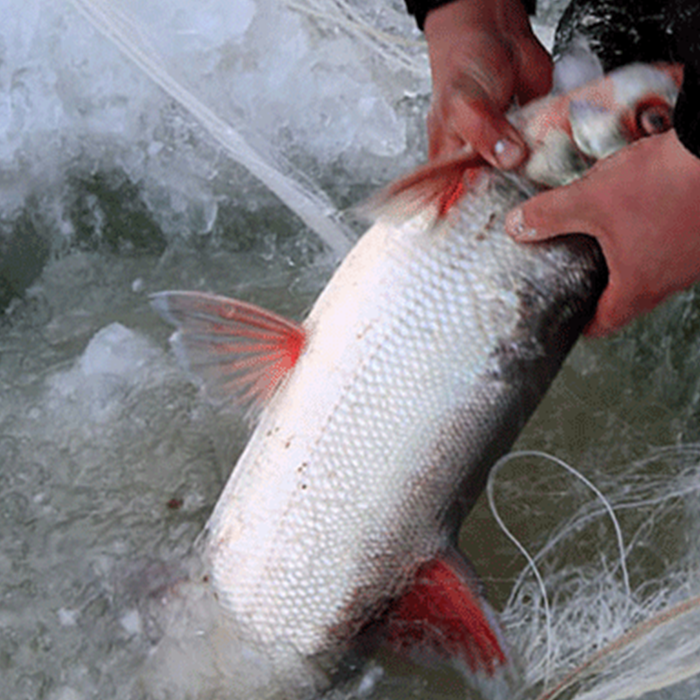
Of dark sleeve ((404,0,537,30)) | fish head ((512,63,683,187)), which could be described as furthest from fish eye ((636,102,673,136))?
dark sleeve ((404,0,537,30))

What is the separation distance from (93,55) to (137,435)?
35.8 inches

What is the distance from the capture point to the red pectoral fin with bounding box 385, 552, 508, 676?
54.5 inches

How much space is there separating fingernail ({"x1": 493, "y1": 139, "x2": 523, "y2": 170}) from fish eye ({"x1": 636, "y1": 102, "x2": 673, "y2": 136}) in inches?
5.9

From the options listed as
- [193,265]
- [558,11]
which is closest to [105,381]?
[193,265]

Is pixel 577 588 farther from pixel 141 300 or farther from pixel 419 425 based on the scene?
pixel 141 300

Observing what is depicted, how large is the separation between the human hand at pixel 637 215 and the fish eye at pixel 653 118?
0.10ft

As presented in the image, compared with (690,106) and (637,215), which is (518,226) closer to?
(637,215)

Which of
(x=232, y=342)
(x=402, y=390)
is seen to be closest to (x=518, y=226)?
(x=402, y=390)

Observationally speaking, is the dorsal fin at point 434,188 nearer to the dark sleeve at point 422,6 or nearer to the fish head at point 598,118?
the fish head at point 598,118

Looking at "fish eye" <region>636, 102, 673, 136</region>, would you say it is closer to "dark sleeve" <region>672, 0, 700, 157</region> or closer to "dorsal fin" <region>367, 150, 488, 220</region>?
"dark sleeve" <region>672, 0, 700, 157</region>

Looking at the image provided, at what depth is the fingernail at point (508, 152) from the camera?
1.21 metres

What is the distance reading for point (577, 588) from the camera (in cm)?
164

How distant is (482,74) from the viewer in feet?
4.62

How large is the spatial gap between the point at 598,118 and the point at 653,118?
8 centimetres
